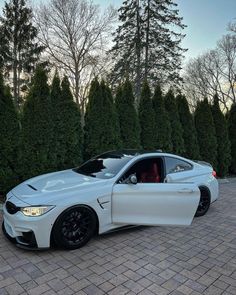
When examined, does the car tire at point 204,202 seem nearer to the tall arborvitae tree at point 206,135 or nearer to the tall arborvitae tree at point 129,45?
the tall arborvitae tree at point 206,135

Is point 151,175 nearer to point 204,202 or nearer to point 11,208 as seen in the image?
point 204,202

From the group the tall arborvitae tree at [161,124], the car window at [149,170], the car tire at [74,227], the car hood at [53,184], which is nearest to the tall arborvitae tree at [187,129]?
the tall arborvitae tree at [161,124]

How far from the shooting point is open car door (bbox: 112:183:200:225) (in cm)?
389

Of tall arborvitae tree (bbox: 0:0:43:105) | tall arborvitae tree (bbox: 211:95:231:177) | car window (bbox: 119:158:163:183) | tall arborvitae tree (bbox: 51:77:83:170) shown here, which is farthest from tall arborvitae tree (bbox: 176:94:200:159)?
tall arborvitae tree (bbox: 0:0:43:105)

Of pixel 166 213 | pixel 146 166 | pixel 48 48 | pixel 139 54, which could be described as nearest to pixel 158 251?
pixel 166 213

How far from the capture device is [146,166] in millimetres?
4559

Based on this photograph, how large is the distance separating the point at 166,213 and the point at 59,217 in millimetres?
1726

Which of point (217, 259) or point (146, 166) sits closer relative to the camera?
point (217, 259)

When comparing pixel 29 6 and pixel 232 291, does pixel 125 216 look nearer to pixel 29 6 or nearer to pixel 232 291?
pixel 232 291

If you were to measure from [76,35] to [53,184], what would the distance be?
1833 centimetres

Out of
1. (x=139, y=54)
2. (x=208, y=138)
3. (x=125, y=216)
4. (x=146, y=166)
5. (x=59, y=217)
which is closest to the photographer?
(x=59, y=217)

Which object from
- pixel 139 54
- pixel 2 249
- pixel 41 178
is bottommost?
pixel 2 249

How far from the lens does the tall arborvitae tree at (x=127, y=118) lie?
7.72 meters

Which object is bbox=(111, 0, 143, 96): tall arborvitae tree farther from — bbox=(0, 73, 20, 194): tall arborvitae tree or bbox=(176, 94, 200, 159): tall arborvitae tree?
bbox=(0, 73, 20, 194): tall arborvitae tree
